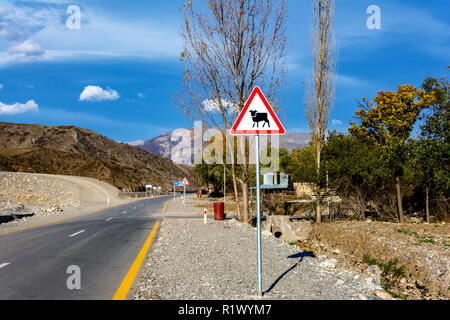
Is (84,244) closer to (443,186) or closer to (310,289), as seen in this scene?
(310,289)

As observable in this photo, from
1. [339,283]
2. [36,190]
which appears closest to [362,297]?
[339,283]

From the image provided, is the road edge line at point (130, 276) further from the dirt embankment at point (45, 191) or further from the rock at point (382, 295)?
the dirt embankment at point (45, 191)

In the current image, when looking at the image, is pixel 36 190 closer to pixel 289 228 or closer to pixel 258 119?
pixel 289 228

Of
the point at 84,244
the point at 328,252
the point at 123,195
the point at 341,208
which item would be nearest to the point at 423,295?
the point at 328,252

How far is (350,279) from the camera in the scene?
6762mm

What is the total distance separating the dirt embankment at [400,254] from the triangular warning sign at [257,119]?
5495 millimetres

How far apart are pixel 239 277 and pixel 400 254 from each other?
24.5 ft

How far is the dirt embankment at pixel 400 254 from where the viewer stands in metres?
9.51

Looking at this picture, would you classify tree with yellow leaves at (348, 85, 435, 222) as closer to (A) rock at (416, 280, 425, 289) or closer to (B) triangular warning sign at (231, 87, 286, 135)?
(A) rock at (416, 280, 425, 289)

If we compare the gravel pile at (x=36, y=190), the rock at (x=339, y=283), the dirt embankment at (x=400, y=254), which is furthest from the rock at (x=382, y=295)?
the gravel pile at (x=36, y=190)

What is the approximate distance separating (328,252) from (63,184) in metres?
66.0

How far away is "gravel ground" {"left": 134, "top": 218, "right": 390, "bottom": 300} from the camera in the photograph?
544cm

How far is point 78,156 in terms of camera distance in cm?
12100

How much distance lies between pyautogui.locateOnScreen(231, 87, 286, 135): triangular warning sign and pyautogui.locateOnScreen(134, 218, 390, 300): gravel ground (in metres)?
2.57
